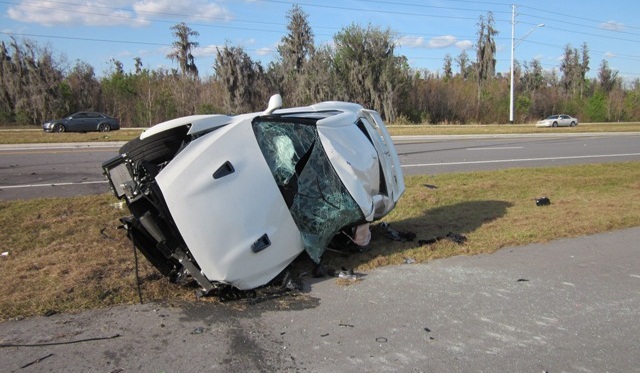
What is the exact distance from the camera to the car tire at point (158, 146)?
4.67 metres

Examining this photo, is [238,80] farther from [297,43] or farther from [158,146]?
[158,146]

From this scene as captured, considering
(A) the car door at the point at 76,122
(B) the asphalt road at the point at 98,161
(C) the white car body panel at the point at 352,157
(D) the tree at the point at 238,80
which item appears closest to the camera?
(C) the white car body panel at the point at 352,157

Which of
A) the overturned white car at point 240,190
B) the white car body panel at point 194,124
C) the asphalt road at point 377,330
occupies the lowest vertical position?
the asphalt road at point 377,330

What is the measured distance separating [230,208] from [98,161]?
11476 millimetres

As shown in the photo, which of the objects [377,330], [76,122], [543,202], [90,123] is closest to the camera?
[377,330]

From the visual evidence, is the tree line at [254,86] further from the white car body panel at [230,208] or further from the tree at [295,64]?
the white car body panel at [230,208]

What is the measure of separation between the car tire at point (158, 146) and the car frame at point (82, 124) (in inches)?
1084

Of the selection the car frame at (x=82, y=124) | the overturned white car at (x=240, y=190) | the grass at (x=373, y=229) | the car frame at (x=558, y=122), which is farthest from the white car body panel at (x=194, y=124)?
the car frame at (x=558, y=122)

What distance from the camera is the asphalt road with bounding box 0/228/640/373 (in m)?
3.47

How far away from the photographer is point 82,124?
29703 mm

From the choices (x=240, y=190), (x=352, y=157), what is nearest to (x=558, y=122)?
(x=352, y=157)

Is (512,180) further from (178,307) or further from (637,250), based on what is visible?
(178,307)

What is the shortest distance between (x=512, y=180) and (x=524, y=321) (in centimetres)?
736

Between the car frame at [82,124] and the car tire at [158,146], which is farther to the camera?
the car frame at [82,124]
